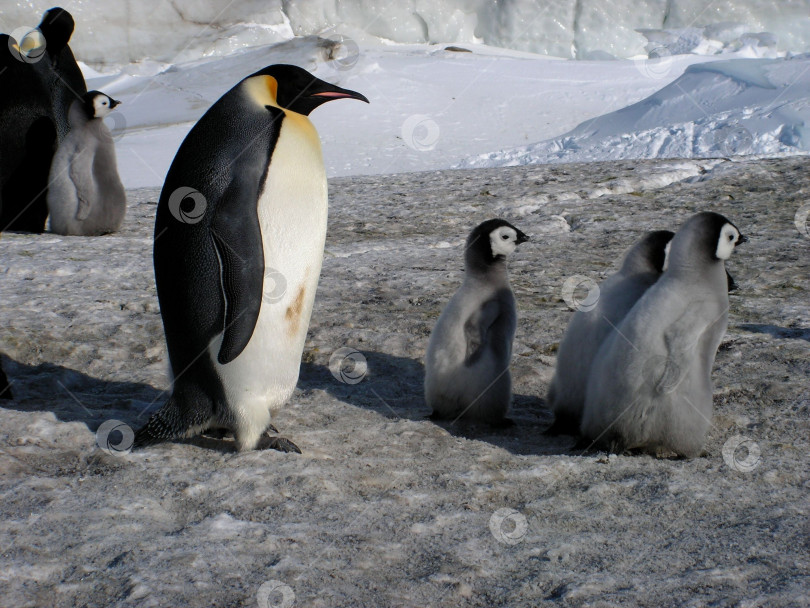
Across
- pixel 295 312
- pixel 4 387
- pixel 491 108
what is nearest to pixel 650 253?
pixel 295 312

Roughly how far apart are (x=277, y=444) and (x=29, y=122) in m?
3.90

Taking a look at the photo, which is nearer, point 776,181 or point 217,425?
point 217,425

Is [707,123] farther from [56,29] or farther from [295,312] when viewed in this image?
[295,312]

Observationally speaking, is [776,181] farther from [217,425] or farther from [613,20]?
[613,20]

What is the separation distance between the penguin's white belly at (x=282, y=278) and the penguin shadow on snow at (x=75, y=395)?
39 centimetres

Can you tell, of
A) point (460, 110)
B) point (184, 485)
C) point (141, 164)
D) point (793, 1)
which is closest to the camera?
point (184, 485)

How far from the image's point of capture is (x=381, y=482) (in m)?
2.16

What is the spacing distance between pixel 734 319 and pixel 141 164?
7.56 m

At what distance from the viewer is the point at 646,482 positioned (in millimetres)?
2141

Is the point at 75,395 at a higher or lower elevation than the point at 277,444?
lower

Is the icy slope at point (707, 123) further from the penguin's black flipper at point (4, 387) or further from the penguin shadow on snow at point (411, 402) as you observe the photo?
the penguin's black flipper at point (4, 387)

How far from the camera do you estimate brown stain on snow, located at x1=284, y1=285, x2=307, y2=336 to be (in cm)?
257

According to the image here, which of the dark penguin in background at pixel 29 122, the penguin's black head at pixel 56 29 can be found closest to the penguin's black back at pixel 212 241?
the dark penguin in background at pixel 29 122

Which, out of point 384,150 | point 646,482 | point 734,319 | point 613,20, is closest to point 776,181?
point 734,319
